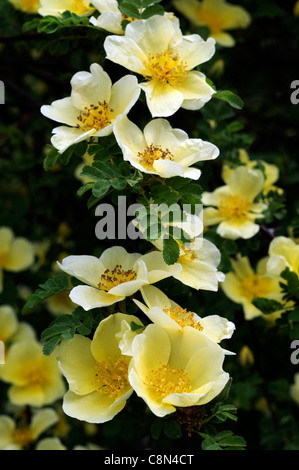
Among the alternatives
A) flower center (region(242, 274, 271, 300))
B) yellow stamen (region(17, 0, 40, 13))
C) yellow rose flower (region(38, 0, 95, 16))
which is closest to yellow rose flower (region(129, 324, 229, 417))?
flower center (region(242, 274, 271, 300))

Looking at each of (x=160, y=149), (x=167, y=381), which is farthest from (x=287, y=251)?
(x=167, y=381)

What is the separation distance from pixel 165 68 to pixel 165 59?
3 cm

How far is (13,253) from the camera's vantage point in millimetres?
Result: 2369

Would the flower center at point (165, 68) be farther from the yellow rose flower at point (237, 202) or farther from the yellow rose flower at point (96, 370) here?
the yellow rose flower at point (96, 370)

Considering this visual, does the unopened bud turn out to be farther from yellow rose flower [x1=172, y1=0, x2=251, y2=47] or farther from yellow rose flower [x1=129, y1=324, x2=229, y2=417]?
yellow rose flower [x1=172, y1=0, x2=251, y2=47]

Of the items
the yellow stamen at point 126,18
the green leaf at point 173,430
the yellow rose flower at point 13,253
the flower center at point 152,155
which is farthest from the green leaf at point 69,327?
the yellow rose flower at point 13,253

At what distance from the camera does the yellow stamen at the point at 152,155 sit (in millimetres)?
1311

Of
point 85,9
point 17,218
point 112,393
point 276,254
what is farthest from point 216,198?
point 17,218

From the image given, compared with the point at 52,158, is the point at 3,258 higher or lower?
lower

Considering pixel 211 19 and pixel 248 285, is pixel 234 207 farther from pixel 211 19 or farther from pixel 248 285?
pixel 211 19

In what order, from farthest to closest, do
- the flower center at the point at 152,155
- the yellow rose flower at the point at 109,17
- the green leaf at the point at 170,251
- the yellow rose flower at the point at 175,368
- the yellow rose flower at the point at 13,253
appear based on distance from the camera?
the yellow rose flower at the point at 13,253, the yellow rose flower at the point at 109,17, the flower center at the point at 152,155, the green leaf at the point at 170,251, the yellow rose flower at the point at 175,368

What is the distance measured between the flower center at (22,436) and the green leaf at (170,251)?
1.05 m

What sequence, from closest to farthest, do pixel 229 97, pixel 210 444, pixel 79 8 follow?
pixel 210 444 < pixel 229 97 < pixel 79 8

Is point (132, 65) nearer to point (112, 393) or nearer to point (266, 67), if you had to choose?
point (112, 393)
